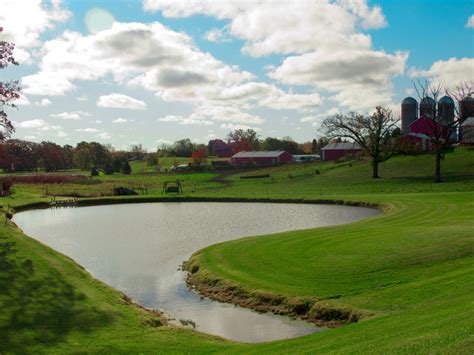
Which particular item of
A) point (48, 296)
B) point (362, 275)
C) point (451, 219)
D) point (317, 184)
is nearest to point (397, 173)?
point (317, 184)

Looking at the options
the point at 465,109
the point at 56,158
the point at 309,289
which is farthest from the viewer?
the point at 56,158

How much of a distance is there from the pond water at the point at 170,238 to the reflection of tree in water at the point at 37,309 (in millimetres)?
3216

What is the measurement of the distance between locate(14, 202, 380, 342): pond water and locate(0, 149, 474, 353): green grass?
59.8 inches

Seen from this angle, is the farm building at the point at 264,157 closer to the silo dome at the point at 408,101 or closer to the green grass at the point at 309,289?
the silo dome at the point at 408,101

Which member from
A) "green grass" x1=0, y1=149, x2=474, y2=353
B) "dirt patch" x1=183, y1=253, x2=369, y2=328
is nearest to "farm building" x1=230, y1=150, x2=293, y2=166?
"green grass" x1=0, y1=149, x2=474, y2=353

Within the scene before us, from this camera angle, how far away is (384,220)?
102 ft

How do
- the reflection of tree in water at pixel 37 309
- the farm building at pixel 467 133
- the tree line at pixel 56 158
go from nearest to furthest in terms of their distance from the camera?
the reflection of tree in water at pixel 37 309 → the farm building at pixel 467 133 → the tree line at pixel 56 158

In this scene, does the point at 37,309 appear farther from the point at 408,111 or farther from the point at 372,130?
the point at 408,111

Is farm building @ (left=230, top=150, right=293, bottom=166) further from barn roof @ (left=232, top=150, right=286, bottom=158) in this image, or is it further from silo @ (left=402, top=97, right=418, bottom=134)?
silo @ (left=402, top=97, right=418, bottom=134)

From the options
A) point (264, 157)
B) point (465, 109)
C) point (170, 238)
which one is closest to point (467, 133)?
point (465, 109)

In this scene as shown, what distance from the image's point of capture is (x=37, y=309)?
47.4 ft

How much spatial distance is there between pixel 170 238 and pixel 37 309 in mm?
17318

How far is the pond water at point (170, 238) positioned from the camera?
16469mm

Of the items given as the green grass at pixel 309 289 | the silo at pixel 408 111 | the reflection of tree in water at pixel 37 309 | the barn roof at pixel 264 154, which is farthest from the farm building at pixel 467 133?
the reflection of tree in water at pixel 37 309
